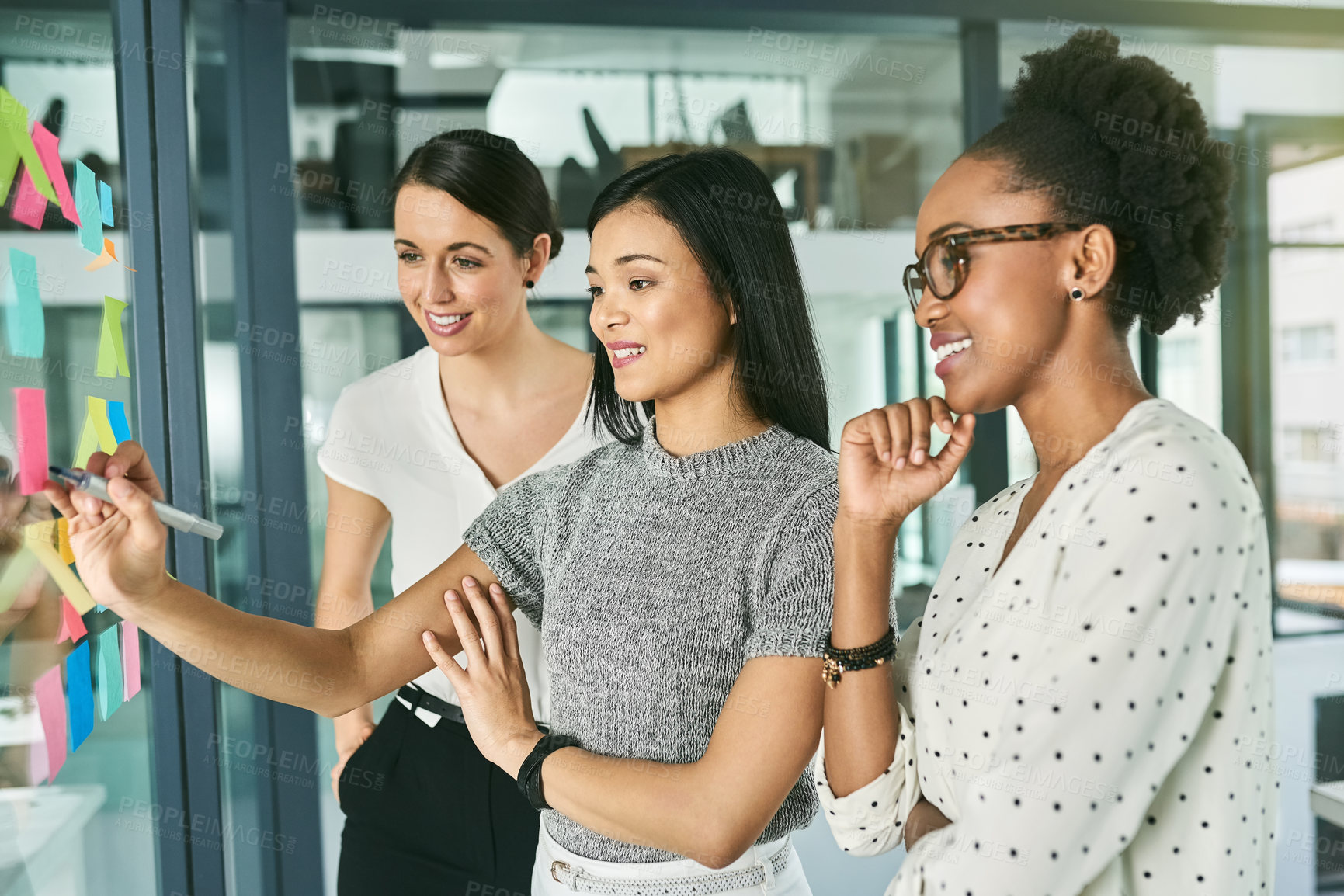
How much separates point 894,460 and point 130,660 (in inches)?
44.9

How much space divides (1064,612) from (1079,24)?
88.9 inches

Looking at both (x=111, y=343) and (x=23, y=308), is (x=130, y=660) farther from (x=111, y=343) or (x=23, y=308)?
(x=23, y=308)

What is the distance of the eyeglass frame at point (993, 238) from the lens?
97 centimetres

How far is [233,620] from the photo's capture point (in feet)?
4.00

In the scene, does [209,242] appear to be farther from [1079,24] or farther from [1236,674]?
[1079,24]

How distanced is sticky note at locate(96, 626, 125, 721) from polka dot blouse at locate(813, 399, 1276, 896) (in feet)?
3.39

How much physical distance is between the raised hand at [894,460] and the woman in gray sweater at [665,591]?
0.33 feet

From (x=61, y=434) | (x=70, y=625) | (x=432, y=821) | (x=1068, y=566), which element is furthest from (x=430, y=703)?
(x=1068, y=566)

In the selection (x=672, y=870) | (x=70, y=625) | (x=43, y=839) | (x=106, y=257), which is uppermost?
(x=106, y=257)

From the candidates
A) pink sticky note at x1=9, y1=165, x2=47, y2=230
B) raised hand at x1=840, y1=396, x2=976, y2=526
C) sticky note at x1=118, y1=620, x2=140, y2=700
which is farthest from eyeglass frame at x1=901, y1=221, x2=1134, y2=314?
sticky note at x1=118, y1=620, x2=140, y2=700

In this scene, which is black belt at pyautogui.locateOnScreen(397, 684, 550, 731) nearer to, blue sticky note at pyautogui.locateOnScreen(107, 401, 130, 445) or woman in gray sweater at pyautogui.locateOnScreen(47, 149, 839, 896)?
woman in gray sweater at pyautogui.locateOnScreen(47, 149, 839, 896)

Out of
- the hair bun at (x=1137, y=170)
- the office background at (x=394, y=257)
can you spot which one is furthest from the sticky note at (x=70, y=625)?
the hair bun at (x=1137, y=170)

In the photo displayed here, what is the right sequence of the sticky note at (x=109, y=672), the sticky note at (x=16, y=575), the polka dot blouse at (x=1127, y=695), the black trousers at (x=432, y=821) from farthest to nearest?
the black trousers at (x=432, y=821)
the sticky note at (x=109, y=672)
the sticky note at (x=16, y=575)
the polka dot blouse at (x=1127, y=695)

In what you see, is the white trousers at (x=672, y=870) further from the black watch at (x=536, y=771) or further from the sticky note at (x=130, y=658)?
the sticky note at (x=130, y=658)
